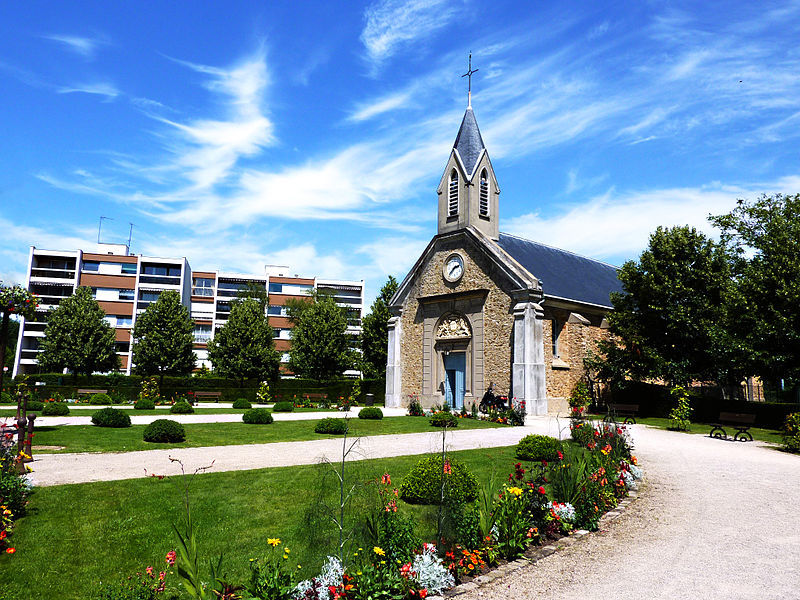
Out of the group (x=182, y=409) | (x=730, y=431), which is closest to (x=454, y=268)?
(x=730, y=431)

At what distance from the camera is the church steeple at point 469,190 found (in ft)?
91.2

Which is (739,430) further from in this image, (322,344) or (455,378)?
(322,344)

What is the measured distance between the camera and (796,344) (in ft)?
68.5

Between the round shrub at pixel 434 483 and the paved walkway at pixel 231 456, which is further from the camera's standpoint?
the paved walkway at pixel 231 456

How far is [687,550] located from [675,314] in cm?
2062

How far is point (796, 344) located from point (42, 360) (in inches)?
1908

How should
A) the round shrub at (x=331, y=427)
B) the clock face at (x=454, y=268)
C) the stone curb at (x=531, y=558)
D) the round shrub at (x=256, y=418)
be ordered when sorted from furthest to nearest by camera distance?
1. the clock face at (x=454, y=268)
2. the round shrub at (x=256, y=418)
3. the round shrub at (x=331, y=427)
4. the stone curb at (x=531, y=558)

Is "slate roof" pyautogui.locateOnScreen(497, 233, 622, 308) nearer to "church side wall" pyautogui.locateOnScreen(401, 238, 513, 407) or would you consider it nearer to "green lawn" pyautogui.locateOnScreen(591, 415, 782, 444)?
"church side wall" pyautogui.locateOnScreen(401, 238, 513, 407)

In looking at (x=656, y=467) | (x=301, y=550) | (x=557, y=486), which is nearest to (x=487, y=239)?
(x=656, y=467)

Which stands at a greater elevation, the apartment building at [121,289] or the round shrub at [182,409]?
the apartment building at [121,289]

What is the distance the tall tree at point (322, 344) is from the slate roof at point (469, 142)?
65.7 feet

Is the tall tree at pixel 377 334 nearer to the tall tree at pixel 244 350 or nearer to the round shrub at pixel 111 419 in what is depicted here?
the tall tree at pixel 244 350

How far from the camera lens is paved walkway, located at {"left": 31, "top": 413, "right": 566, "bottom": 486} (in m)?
9.72

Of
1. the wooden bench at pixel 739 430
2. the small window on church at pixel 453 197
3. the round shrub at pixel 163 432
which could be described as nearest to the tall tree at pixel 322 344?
the small window on church at pixel 453 197
